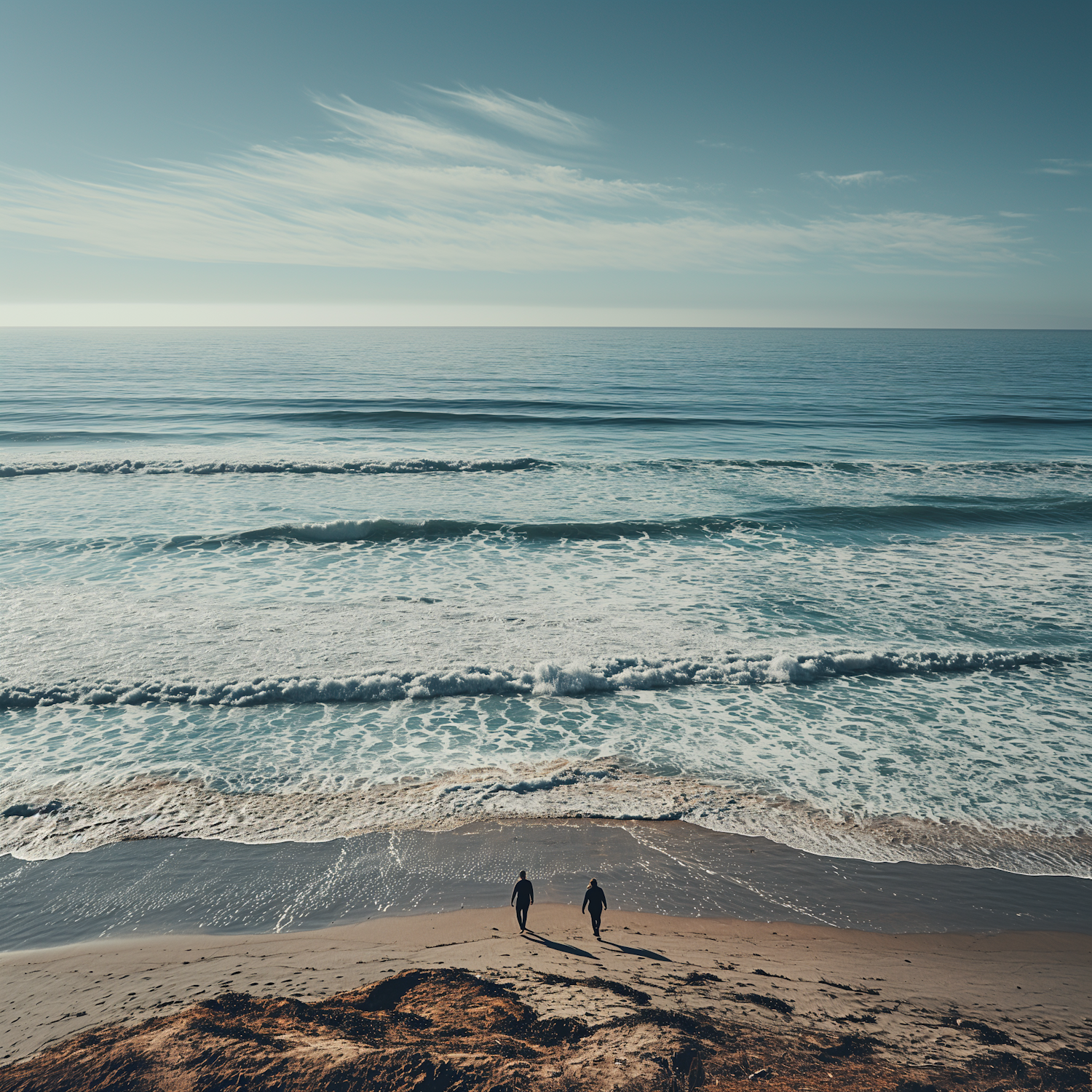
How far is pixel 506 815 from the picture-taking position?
10039 millimetres

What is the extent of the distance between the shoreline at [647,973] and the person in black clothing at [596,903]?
0.66ft

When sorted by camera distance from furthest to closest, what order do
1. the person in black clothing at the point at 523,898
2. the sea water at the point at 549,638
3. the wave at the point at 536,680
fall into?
1. the wave at the point at 536,680
2. the sea water at the point at 549,638
3. the person in black clothing at the point at 523,898

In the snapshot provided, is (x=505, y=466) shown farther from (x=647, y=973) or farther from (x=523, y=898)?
(x=647, y=973)

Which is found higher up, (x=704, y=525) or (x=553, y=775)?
(x=704, y=525)

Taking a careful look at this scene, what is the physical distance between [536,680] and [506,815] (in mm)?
4126

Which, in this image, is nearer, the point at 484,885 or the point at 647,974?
the point at 647,974

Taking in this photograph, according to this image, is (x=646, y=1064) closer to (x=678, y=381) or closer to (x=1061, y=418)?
(x=1061, y=418)

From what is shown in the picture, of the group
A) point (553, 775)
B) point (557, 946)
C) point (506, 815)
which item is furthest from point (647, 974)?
point (553, 775)

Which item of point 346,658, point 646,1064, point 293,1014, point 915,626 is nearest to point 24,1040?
point 293,1014

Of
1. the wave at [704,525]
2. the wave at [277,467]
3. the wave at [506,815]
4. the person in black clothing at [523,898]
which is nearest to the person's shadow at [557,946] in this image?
the person in black clothing at [523,898]

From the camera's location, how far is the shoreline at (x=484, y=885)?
808 centimetres

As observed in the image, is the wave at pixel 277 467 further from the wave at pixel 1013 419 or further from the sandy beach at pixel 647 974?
the wave at pixel 1013 419

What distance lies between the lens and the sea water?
34.2 ft

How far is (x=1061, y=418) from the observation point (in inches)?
1791
